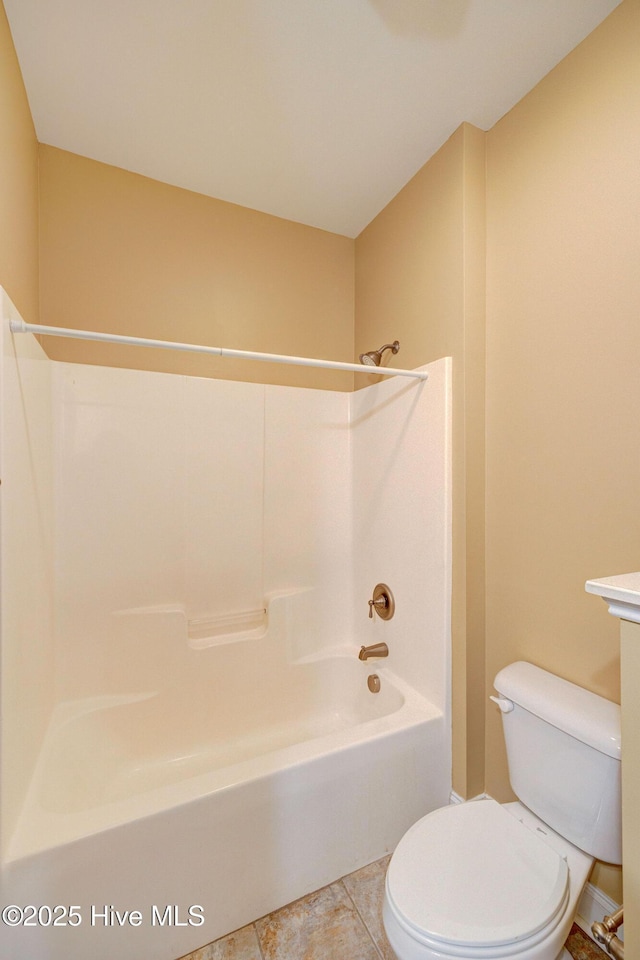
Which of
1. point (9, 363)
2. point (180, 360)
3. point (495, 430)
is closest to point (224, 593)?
point (180, 360)

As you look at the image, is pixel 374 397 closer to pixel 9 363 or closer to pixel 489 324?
pixel 489 324

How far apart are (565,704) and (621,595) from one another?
0.53 metres

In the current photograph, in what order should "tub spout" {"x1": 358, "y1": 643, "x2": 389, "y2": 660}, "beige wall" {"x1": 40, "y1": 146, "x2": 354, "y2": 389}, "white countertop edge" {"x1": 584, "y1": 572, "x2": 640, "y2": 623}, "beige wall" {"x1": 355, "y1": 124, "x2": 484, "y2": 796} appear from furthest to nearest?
1. "tub spout" {"x1": 358, "y1": 643, "x2": 389, "y2": 660}
2. "beige wall" {"x1": 40, "y1": 146, "x2": 354, "y2": 389}
3. "beige wall" {"x1": 355, "y1": 124, "x2": 484, "y2": 796}
4. "white countertop edge" {"x1": 584, "y1": 572, "x2": 640, "y2": 623}

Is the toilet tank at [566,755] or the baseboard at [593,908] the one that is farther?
the baseboard at [593,908]

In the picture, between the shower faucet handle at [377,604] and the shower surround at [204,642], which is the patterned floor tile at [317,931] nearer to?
the shower surround at [204,642]

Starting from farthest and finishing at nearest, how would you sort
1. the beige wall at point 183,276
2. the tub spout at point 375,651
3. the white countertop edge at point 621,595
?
1. the tub spout at point 375,651
2. the beige wall at point 183,276
3. the white countertop edge at point 621,595

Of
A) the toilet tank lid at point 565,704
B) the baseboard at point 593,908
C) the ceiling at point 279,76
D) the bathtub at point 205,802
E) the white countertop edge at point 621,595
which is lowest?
the baseboard at point 593,908

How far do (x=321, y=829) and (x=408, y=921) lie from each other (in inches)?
20.3

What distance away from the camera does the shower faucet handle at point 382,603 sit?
1.90m

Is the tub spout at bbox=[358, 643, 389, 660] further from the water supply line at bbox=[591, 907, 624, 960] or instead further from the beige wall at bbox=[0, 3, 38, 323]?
the beige wall at bbox=[0, 3, 38, 323]

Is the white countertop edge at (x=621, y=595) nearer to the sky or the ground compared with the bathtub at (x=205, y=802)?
nearer to the sky

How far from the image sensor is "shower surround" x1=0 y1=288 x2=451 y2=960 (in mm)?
1112

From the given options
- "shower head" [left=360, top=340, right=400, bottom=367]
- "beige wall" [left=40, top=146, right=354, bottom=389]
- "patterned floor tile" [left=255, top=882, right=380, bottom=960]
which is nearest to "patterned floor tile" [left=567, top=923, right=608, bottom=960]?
"patterned floor tile" [left=255, top=882, right=380, bottom=960]

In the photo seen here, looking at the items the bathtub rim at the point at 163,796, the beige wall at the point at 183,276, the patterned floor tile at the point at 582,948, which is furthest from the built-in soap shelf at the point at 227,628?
the patterned floor tile at the point at 582,948
